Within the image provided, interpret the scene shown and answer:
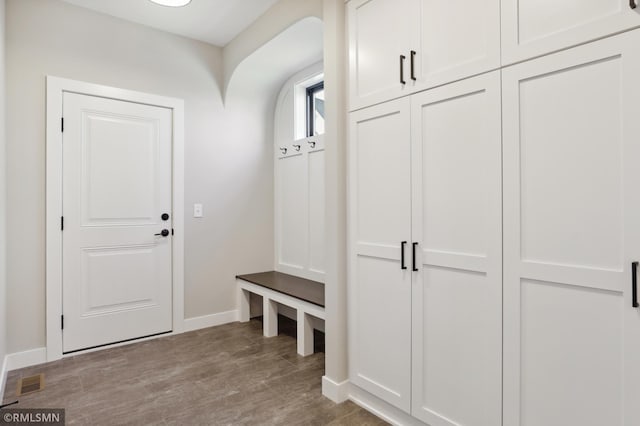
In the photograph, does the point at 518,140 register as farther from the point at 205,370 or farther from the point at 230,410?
the point at 205,370

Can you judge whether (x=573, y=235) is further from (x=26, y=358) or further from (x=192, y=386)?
(x=26, y=358)

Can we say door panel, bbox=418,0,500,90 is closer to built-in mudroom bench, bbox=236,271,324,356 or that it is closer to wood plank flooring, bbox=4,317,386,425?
built-in mudroom bench, bbox=236,271,324,356

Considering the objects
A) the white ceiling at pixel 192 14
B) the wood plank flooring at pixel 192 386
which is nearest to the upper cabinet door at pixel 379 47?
the white ceiling at pixel 192 14

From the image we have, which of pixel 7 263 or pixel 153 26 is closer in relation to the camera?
pixel 7 263

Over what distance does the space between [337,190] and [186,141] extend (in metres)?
1.86

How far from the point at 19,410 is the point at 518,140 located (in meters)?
2.90

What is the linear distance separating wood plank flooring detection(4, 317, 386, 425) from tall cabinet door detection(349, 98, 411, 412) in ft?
0.96

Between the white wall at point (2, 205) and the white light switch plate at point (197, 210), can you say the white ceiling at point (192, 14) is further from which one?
the white light switch plate at point (197, 210)

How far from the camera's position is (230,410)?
6.73 ft

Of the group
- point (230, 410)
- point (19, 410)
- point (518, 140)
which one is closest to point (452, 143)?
point (518, 140)

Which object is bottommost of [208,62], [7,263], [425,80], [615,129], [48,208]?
[7,263]

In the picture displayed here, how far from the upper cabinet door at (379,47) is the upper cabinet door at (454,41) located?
2.4 inches

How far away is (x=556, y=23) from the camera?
1.31 m

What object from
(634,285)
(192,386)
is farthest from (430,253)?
(192,386)
